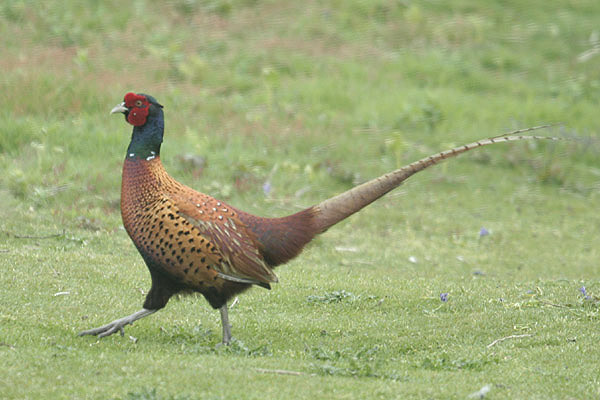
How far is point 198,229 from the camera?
692 centimetres

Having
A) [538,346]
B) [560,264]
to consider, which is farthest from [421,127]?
[538,346]

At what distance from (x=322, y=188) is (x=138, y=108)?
6.62m

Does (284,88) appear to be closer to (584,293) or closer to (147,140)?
(584,293)

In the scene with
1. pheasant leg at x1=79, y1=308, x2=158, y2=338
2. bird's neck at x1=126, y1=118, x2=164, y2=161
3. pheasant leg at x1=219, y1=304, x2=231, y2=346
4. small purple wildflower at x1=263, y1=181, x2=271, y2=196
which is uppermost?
bird's neck at x1=126, y1=118, x2=164, y2=161

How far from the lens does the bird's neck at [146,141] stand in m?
7.26

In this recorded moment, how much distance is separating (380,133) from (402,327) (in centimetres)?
843

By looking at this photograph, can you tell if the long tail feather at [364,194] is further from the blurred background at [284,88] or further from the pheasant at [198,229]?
the blurred background at [284,88]

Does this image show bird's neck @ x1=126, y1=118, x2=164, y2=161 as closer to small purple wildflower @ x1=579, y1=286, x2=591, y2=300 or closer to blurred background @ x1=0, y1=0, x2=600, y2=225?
blurred background @ x1=0, y1=0, x2=600, y2=225

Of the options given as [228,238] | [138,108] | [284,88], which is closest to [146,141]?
[138,108]

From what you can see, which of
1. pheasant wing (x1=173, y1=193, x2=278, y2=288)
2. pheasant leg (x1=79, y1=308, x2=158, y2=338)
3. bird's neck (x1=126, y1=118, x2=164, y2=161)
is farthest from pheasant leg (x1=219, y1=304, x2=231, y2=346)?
bird's neck (x1=126, y1=118, x2=164, y2=161)

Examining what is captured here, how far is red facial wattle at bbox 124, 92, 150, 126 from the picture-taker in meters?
7.36

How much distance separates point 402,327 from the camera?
309 inches

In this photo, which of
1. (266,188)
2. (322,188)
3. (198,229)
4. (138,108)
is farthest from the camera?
(322,188)

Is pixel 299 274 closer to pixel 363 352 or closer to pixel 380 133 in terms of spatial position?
pixel 363 352
